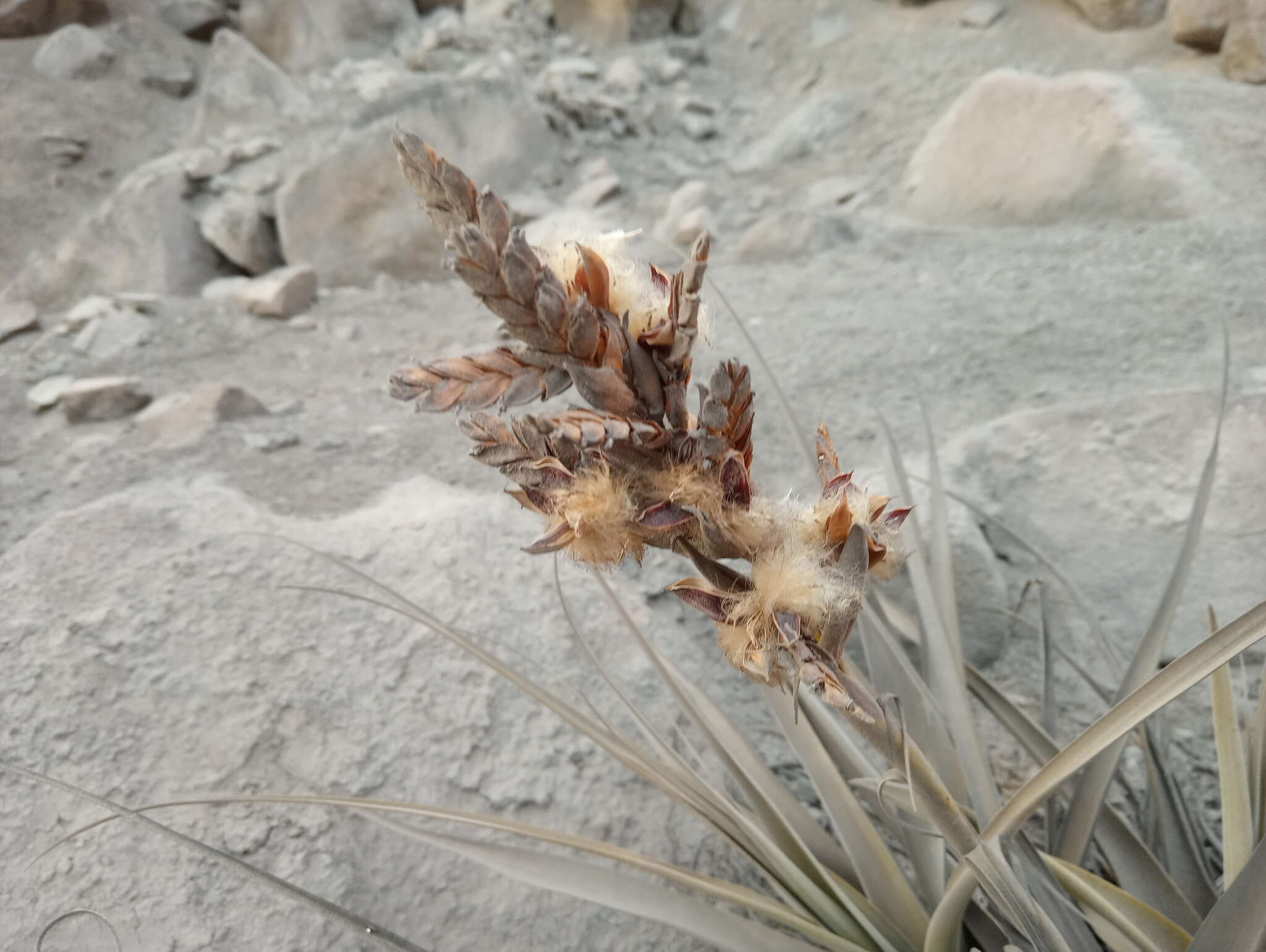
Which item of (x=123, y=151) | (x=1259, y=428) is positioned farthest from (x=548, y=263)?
(x=123, y=151)

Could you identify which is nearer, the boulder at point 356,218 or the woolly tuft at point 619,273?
the woolly tuft at point 619,273

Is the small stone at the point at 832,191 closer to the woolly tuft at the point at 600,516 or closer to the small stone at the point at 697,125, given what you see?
the small stone at the point at 697,125

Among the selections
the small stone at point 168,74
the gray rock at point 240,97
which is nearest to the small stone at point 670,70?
the gray rock at point 240,97

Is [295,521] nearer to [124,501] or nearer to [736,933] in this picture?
[124,501]

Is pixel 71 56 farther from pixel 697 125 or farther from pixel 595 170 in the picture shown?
pixel 697 125

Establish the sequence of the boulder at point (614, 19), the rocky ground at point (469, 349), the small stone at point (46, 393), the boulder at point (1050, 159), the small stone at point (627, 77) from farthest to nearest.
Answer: the boulder at point (614, 19), the small stone at point (627, 77), the boulder at point (1050, 159), the small stone at point (46, 393), the rocky ground at point (469, 349)

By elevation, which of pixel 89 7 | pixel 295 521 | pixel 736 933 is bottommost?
pixel 295 521
